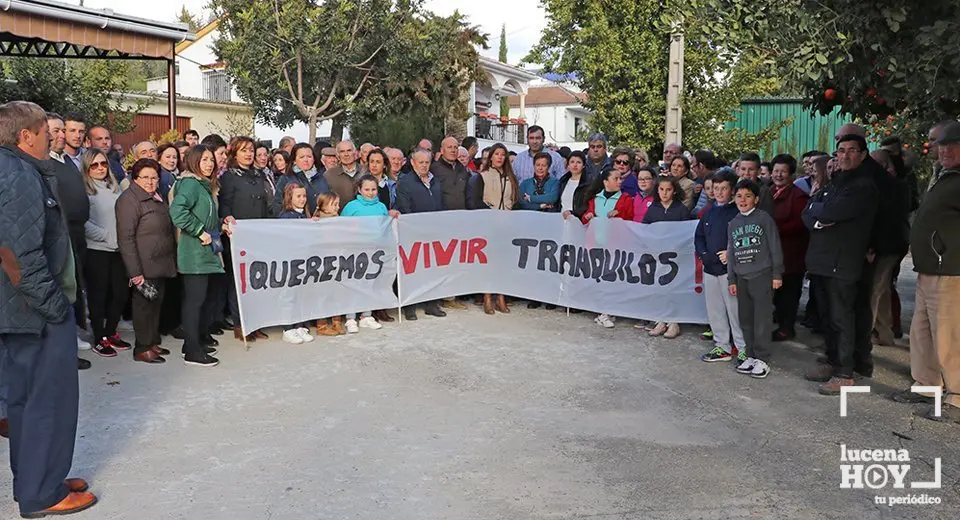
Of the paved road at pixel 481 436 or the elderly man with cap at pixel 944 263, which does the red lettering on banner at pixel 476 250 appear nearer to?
the paved road at pixel 481 436

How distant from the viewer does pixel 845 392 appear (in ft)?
19.4

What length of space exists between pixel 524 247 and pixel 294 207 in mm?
2825

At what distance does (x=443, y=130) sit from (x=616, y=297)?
16715 mm

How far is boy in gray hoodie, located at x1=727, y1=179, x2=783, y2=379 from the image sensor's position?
21.9 ft

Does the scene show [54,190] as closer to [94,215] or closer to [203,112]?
[94,215]

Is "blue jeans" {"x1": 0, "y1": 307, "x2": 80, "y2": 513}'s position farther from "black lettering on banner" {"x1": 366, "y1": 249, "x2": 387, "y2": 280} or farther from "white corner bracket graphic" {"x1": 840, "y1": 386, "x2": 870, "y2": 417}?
"white corner bracket graphic" {"x1": 840, "y1": 386, "x2": 870, "y2": 417}

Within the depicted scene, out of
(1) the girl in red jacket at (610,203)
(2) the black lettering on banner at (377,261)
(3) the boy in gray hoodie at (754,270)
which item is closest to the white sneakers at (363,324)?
(2) the black lettering on banner at (377,261)

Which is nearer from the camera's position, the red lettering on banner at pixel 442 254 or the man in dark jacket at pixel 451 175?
the red lettering on banner at pixel 442 254

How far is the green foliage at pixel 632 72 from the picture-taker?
1633cm

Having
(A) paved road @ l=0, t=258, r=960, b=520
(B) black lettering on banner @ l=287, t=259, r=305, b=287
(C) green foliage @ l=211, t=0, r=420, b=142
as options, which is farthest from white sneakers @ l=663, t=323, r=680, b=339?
(C) green foliage @ l=211, t=0, r=420, b=142

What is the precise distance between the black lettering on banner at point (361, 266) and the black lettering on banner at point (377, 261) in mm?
73

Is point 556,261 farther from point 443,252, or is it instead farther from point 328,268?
point 328,268

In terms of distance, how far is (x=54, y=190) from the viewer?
406cm

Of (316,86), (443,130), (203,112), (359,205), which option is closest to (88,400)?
(359,205)
